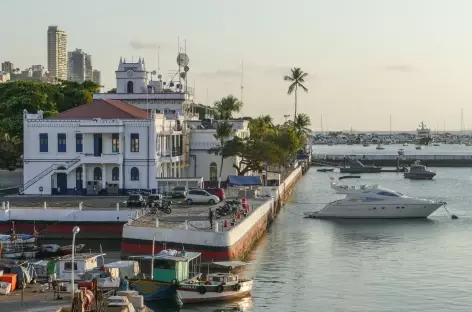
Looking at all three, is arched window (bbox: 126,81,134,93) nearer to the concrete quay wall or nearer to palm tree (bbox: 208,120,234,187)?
palm tree (bbox: 208,120,234,187)

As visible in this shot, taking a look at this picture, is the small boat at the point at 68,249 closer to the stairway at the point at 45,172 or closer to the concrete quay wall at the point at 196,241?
the concrete quay wall at the point at 196,241

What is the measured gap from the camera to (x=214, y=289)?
4400 cm

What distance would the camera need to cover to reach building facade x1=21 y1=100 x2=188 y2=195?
78.7 meters

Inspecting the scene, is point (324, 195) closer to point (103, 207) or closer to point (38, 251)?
point (103, 207)

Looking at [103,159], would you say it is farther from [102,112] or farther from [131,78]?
[131,78]

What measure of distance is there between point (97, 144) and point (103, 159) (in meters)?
1.62

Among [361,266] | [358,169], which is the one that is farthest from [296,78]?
[361,266]

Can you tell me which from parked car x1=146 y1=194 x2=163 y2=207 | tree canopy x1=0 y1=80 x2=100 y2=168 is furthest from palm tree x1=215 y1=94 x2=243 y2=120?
parked car x1=146 y1=194 x2=163 y2=207

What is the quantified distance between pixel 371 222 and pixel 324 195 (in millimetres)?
33399

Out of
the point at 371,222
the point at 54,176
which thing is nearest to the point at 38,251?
the point at 54,176

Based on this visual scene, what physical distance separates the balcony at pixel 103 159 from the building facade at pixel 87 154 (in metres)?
0.21

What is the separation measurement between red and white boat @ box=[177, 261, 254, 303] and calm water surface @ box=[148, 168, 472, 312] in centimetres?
53

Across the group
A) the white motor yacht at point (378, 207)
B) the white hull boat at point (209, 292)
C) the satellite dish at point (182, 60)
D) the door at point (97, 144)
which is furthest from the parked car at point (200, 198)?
the satellite dish at point (182, 60)

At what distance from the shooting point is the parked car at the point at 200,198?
2817 inches
